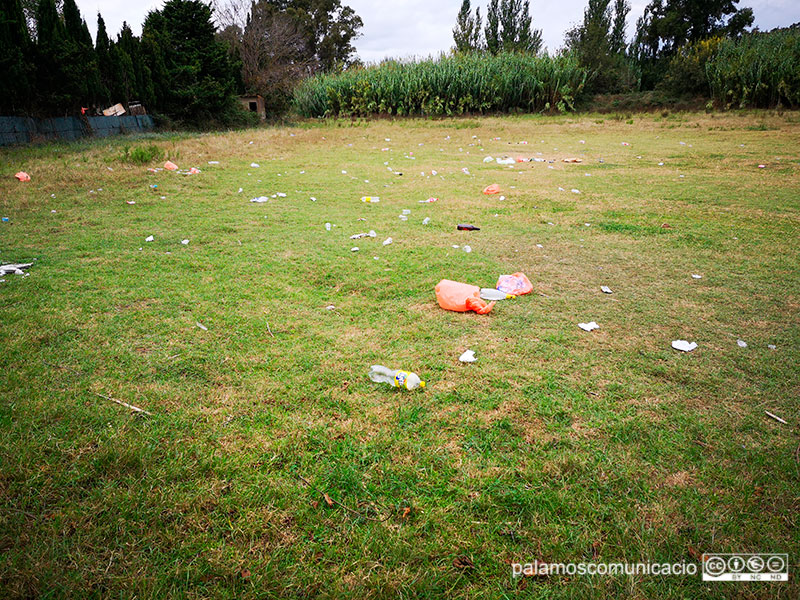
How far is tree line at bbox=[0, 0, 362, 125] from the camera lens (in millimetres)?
9078

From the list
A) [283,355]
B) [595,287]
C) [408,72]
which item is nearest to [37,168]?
[283,355]

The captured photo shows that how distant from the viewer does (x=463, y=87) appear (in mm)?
16125

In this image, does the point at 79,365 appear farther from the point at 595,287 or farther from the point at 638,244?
the point at 638,244

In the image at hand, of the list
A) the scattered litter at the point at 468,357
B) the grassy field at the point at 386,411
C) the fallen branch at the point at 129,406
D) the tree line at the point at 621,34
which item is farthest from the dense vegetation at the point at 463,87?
the fallen branch at the point at 129,406

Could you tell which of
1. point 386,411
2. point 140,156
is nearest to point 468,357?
point 386,411

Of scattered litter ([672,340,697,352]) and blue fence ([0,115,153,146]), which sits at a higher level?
blue fence ([0,115,153,146])

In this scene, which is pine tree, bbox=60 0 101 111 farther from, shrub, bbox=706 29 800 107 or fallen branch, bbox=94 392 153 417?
shrub, bbox=706 29 800 107

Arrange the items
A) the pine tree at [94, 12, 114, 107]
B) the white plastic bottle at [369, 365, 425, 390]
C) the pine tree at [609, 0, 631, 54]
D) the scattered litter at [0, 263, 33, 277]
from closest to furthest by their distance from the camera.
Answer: the white plastic bottle at [369, 365, 425, 390], the scattered litter at [0, 263, 33, 277], the pine tree at [94, 12, 114, 107], the pine tree at [609, 0, 631, 54]

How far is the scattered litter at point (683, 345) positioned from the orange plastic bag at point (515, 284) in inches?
38.3

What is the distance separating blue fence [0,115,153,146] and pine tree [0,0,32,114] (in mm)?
382

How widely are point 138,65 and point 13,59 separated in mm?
4284

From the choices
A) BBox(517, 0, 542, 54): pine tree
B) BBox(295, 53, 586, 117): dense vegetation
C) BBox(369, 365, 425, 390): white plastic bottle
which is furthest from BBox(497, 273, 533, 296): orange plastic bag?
BBox(517, 0, 542, 54): pine tree

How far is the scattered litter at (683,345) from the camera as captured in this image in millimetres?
2361

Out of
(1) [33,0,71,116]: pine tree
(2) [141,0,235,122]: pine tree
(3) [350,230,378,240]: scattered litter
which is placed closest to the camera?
(3) [350,230,378,240]: scattered litter
